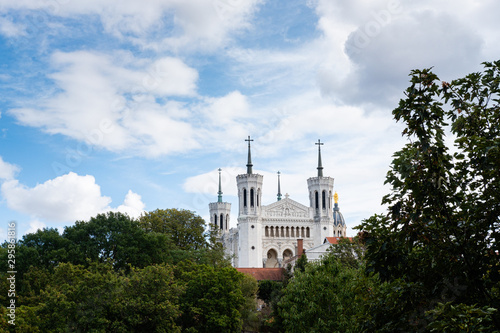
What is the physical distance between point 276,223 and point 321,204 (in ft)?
31.8

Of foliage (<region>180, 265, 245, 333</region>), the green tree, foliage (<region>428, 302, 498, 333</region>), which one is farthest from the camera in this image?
the green tree

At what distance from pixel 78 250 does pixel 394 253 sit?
35.6 metres

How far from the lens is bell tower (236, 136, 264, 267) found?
327 feet

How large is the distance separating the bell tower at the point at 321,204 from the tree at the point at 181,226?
4385cm

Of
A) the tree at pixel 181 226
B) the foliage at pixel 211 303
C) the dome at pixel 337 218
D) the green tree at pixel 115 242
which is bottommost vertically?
the foliage at pixel 211 303

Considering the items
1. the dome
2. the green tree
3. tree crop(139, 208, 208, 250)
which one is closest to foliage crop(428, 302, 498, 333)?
the green tree

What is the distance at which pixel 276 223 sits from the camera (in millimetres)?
104062

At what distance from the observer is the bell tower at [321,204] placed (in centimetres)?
10503

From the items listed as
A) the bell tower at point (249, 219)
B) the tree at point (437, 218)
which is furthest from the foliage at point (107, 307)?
the bell tower at point (249, 219)

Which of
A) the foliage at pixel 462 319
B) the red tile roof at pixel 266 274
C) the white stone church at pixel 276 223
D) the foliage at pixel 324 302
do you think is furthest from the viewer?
the white stone church at pixel 276 223

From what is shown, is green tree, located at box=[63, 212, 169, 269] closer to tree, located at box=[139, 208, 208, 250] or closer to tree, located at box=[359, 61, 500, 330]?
tree, located at box=[139, 208, 208, 250]

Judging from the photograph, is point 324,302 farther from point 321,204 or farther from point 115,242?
point 321,204

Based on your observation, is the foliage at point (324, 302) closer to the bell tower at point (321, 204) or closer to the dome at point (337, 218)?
the bell tower at point (321, 204)

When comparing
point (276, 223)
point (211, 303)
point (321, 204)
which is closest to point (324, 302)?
point (211, 303)
